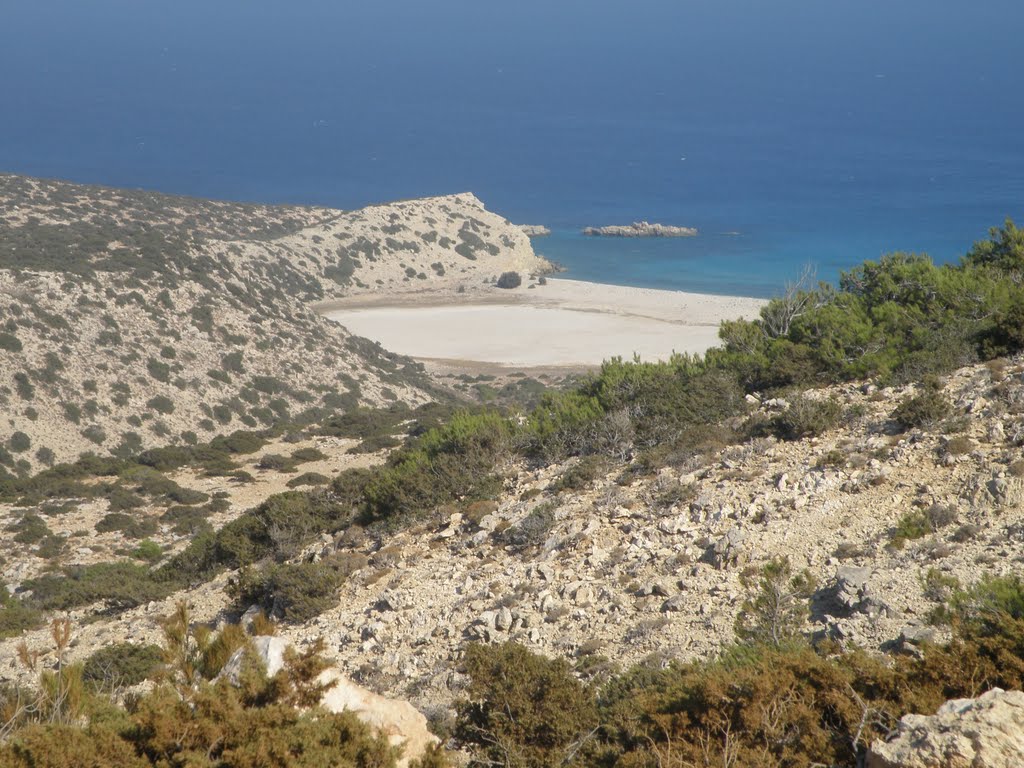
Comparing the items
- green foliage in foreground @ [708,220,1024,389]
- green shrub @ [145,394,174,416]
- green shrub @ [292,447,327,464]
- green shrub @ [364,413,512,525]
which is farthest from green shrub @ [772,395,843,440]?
green shrub @ [145,394,174,416]

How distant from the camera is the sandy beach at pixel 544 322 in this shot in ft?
180

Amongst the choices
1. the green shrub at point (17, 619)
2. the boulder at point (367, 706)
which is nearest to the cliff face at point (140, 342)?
the green shrub at point (17, 619)

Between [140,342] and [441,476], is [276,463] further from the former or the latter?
[140,342]

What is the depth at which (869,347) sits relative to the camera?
1650 centimetres

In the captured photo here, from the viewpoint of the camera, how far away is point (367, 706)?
7.11 meters

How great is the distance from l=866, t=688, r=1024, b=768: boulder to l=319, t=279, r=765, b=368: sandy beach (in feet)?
151

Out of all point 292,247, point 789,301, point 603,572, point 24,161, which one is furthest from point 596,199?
point 603,572

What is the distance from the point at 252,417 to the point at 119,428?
17.4 feet

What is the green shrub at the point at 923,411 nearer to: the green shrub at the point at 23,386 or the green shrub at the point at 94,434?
the green shrub at the point at 94,434

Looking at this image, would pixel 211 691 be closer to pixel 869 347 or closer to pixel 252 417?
pixel 869 347

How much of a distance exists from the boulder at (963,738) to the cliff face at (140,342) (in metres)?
28.2

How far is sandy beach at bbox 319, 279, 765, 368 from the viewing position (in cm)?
5472

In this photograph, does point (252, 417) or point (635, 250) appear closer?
point (252, 417)

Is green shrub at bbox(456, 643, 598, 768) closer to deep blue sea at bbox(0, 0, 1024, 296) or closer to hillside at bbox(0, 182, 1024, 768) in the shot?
hillside at bbox(0, 182, 1024, 768)
